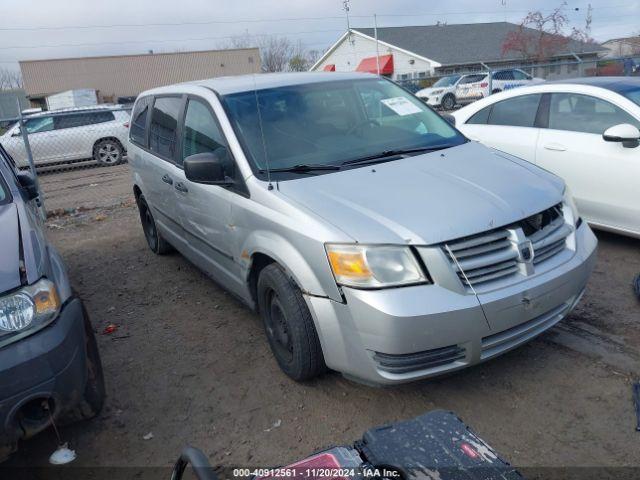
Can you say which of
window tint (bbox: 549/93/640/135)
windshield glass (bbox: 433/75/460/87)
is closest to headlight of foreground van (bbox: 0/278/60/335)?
window tint (bbox: 549/93/640/135)

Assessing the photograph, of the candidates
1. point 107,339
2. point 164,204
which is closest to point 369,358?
point 107,339

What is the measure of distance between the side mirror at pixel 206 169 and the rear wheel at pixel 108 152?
1205 cm

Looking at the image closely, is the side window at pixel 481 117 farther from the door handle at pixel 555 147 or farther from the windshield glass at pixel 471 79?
the windshield glass at pixel 471 79

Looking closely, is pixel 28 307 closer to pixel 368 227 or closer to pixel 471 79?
pixel 368 227

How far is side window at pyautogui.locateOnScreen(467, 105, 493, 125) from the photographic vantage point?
20.5 ft

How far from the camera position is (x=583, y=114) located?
5.25 metres

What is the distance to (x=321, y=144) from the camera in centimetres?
376

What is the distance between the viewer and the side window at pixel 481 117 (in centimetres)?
624

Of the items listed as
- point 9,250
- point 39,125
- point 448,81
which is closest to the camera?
point 9,250

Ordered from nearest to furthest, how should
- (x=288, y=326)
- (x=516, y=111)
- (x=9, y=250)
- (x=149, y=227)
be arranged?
(x=9, y=250) → (x=288, y=326) → (x=516, y=111) → (x=149, y=227)

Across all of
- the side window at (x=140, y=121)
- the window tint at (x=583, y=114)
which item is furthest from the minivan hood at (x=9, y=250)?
the window tint at (x=583, y=114)

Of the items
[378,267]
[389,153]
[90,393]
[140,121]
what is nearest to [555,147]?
[389,153]

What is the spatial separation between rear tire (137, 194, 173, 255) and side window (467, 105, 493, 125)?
3660mm

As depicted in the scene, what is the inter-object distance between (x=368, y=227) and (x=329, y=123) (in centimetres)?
138
